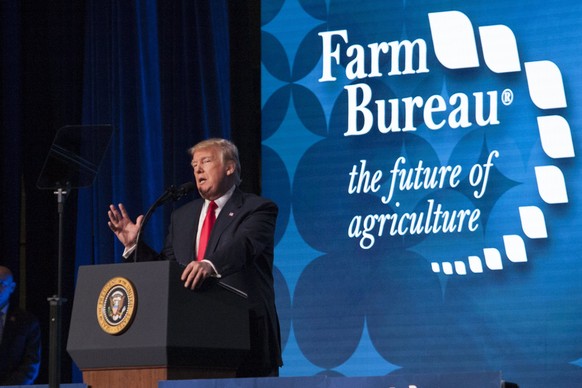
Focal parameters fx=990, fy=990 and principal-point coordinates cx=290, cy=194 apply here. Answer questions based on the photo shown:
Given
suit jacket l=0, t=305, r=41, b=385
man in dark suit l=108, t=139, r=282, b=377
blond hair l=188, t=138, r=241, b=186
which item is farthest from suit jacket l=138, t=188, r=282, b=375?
suit jacket l=0, t=305, r=41, b=385

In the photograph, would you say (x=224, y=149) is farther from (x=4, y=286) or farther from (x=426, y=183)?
(x=4, y=286)

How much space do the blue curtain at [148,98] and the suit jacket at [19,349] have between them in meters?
0.65

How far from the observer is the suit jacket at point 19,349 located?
4.87 meters

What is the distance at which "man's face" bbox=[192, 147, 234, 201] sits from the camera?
3.30 metres

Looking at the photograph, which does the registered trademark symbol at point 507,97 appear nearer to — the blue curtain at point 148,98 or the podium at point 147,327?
the blue curtain at point 148,98

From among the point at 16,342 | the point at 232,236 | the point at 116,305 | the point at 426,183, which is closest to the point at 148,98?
the point at 16,342

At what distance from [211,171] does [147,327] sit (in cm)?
76

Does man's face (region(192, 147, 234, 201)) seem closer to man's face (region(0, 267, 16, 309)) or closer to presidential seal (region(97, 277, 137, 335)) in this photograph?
presidential seal (region(97, 277, 137, 335))

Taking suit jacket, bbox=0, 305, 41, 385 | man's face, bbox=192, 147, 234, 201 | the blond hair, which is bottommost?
suit jacket, bbox=0, 305, 41, 385

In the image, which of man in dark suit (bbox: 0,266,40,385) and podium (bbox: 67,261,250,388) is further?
man in dark suit (bbox: 0,266,40,385)

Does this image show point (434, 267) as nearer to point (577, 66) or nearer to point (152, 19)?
point (577, 66)

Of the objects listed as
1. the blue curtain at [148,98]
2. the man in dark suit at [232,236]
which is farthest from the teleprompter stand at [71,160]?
the blue curtain at [148,98]

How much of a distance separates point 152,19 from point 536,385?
294 centimetres

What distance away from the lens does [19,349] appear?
4.93m
